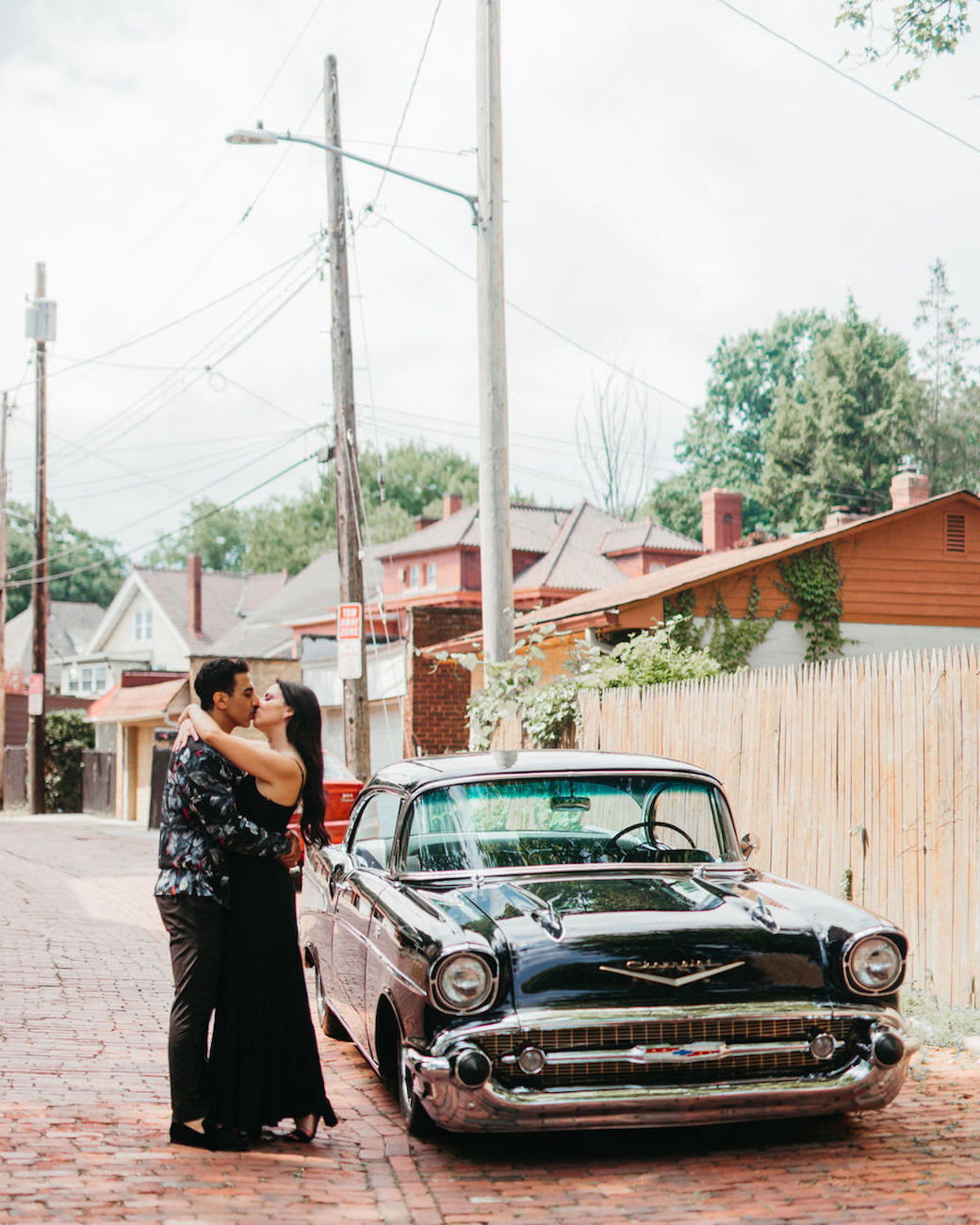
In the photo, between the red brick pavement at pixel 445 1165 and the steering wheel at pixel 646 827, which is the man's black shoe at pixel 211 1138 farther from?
the steering wheel at pixel 646 827

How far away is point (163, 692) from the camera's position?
31.6 m

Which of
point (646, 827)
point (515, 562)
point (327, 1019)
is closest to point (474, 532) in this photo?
point (515, 562)

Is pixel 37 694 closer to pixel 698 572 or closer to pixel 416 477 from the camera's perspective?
pixel 698 572

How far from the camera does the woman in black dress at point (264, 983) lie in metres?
5.34

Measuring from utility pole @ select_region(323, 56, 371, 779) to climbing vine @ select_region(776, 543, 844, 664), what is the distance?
6.32 meters

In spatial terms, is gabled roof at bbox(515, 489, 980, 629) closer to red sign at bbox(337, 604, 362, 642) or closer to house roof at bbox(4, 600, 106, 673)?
red sign at bbox(337, 604, 362, 642)

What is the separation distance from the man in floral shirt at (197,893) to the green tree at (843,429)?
50053 mm

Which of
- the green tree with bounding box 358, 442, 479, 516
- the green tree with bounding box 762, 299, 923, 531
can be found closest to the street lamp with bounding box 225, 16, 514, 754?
the green tree with bounding box 762, 299, 923, 531

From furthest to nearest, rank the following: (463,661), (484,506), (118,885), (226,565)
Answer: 1. (226,565)
2. (118,885)
3. (463,661)
4. (484,506)

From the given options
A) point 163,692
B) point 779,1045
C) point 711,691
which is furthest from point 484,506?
point 163,692

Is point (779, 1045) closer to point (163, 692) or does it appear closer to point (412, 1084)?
point (412, 1084)

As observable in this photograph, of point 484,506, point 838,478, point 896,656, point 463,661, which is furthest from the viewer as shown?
point 838,478

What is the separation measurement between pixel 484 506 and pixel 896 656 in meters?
4.96

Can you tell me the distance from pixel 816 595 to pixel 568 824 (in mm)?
14526
